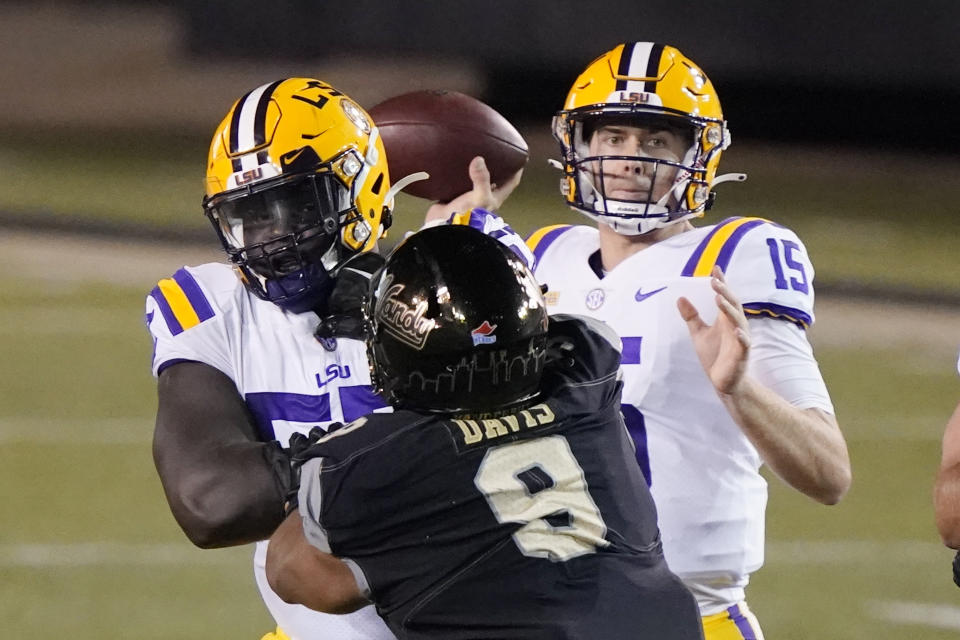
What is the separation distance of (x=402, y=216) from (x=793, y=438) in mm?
8701

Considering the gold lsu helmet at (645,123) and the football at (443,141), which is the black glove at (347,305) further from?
the football at (443,141)

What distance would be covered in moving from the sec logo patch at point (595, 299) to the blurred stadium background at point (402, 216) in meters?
2.02

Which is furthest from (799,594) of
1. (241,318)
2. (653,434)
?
(241,318)

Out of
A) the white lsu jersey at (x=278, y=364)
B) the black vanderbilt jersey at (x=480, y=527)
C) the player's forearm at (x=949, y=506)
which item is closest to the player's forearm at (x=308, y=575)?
the black vanderbilt jersey at (x=480, y=527)

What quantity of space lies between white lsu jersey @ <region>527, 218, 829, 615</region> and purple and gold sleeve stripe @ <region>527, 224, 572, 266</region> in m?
0.35

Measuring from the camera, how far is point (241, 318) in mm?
2479

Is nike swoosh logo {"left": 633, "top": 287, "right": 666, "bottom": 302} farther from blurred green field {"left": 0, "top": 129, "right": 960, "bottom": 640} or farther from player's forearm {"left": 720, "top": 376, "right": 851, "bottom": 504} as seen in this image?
blurred green field {"left": 0, "top": 129, "right": 960, "bottom": 640}

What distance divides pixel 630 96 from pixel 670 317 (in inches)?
20.9

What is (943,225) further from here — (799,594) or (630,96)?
(630,96)

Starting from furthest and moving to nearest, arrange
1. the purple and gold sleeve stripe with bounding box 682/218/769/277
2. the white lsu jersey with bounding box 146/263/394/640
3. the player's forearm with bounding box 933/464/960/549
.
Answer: the purple and gold sleeve stripe with bounding box 682/218/769/277
the white lsu jersey with bounding box 146/263/394/640
the player's forearm with bounding box 933/464/960/549

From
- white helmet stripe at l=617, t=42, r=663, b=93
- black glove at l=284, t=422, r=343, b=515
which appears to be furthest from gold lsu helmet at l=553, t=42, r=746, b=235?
black glove at l=284, t=422, r=343, b=515

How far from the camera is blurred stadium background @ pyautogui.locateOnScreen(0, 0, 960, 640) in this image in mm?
4906

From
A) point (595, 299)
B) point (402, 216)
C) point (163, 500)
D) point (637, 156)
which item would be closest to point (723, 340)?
point (595, 299)

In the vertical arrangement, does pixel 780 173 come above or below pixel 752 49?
below
